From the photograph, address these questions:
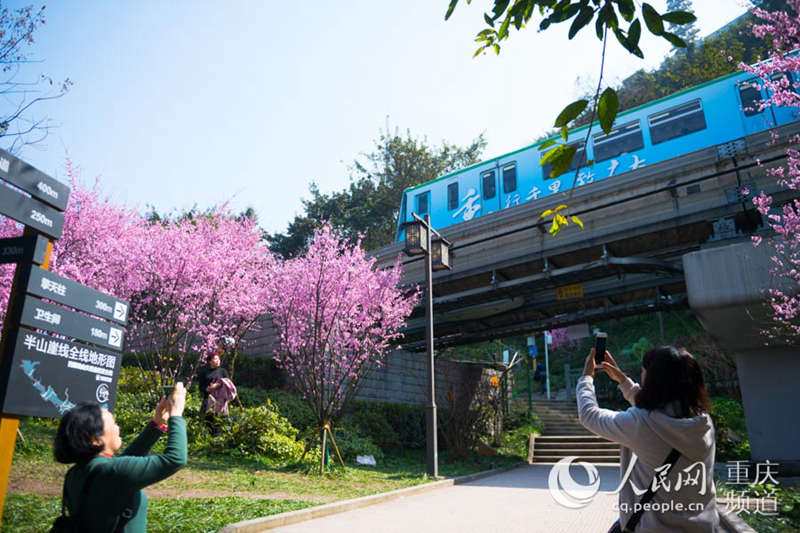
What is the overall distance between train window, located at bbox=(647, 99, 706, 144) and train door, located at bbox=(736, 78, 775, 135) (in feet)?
3.09

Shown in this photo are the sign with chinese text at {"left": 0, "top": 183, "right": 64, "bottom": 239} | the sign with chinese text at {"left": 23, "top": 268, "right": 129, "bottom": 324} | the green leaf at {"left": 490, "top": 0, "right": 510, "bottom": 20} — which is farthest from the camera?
the sign with chinese text at {"left": 23, "top": 268, "right": 129, "bottom": 324}

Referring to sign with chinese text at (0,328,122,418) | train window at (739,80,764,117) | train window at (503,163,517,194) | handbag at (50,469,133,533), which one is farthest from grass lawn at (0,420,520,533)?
train window at (739,80,764,117)

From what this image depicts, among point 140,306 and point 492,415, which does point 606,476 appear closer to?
point 492,415

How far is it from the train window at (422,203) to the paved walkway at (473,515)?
11.6 m

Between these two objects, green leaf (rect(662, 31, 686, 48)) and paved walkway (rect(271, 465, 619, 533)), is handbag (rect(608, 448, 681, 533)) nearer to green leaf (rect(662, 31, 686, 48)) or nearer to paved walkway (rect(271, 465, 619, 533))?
green leaf (rect(662, 31, 686, 48))

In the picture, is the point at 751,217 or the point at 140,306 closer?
the point at 751,217

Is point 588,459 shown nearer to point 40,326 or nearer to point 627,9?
point 40,326

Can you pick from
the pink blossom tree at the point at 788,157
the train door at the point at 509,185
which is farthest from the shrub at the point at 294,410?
the pink blossom tree at the point at 788,157

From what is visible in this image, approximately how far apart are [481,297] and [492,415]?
463 centimetres

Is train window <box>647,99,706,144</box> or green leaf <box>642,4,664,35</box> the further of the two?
train window <box>647,99,706,144</box>

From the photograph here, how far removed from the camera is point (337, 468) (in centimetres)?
1069

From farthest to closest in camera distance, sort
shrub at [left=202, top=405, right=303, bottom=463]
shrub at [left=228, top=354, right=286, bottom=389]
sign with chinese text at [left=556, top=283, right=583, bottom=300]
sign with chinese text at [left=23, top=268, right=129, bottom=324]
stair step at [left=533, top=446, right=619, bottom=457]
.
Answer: stair step at [left=533, top=446, right=619, bottom=457], shrub at [left=228, top=354, right=286, bottom=389], sign with chinese text at [left=556, top=283, right=583, bottom=300], shrub at [left=202, top=405, right=303, bottom=463], sign with chinese text at [left=23, top=268, right=129, bottom=324]

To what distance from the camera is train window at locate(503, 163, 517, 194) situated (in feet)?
57.5

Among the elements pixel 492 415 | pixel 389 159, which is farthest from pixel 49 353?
pixel 389 159
